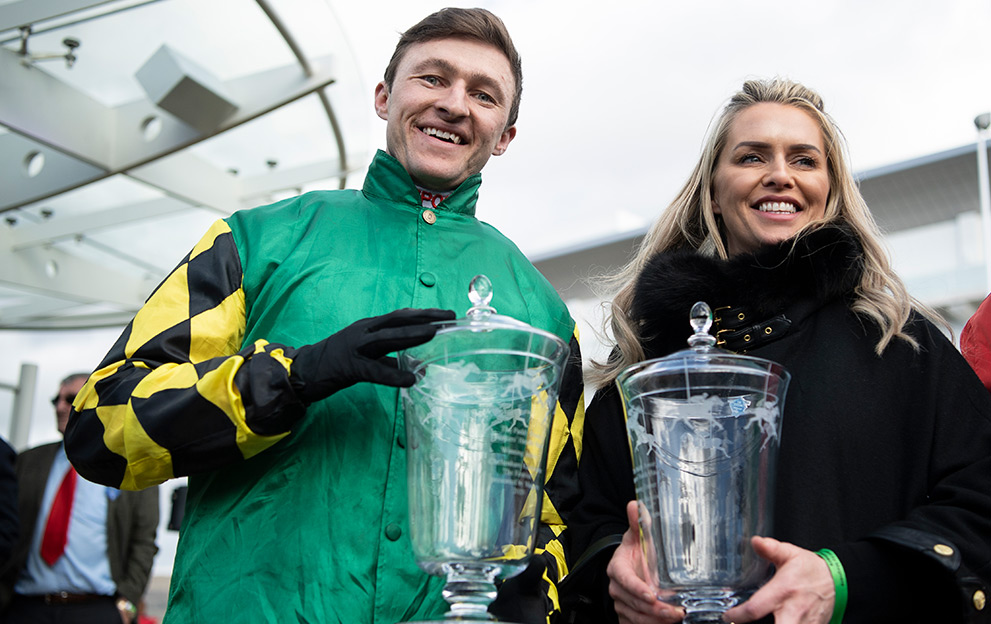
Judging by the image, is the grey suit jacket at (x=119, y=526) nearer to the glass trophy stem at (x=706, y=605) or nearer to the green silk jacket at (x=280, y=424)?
the green silk jacket at (x=280, y=424)

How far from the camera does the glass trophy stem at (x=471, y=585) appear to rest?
1.45 meters

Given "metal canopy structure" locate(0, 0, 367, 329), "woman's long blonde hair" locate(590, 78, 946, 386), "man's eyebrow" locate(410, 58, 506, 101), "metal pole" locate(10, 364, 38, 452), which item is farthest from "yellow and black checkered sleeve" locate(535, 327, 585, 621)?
"metal pole" locate(10, 364, 38, 452)

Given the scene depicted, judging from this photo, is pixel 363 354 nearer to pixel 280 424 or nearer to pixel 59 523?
pixel 280 424

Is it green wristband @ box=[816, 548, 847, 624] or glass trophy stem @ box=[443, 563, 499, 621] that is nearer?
glass trophy stem @ box=[443, 563, 499, 621]

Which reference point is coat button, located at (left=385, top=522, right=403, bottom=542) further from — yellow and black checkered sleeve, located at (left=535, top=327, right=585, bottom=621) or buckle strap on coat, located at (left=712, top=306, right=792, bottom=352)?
buckle strap on coat, located at (left=712, top=306, right=792, bottom=352)

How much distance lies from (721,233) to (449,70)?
2.89 ft

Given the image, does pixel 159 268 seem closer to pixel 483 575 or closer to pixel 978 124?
pixel 978 124

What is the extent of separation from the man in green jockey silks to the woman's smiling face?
1.72 feet

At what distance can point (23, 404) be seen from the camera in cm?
1752

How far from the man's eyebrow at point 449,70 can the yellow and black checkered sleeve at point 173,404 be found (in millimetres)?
837

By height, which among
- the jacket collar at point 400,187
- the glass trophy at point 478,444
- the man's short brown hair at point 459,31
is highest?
the man's short brown hair at point 459,31

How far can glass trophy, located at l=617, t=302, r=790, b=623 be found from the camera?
151 cm

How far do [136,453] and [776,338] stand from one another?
1.36m

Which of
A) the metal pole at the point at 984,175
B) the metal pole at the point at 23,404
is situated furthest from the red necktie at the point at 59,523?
the metal pole at the point at 23,404
